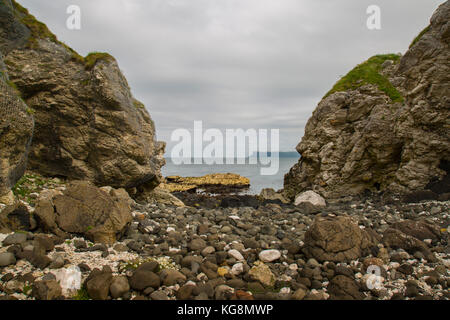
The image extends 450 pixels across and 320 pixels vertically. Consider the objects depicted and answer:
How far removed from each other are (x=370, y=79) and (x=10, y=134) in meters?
19.1

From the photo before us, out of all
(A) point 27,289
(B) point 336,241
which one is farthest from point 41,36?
(B) point 336,241

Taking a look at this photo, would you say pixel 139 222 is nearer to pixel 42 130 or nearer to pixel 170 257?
pixel 170 257

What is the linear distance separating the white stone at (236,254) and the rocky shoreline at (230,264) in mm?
22

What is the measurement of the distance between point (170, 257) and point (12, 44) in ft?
31.9

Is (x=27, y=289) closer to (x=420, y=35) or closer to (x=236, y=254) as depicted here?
(x=236, y=254)

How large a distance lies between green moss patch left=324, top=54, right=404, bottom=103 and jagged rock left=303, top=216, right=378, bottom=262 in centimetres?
1349

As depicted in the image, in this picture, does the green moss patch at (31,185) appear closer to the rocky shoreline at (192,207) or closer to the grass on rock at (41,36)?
the rocky shoreline at (192,207)

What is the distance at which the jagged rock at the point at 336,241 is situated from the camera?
586 cm

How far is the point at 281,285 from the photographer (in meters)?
5.05

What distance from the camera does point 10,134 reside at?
720cm

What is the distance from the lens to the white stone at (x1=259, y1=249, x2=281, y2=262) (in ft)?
19.4

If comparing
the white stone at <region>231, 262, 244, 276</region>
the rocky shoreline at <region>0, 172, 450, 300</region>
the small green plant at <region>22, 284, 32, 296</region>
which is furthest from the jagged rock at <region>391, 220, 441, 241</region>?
the small green plant at <region>22, 284, 32, 296</region>

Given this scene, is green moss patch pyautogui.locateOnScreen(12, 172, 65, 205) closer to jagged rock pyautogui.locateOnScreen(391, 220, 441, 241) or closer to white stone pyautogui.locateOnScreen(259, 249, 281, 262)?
white stone pyautogui.locateOnScreen(259, 249, 281, 262)

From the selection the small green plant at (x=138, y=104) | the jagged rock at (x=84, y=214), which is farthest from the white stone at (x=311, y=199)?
the jagged rock at (x=84, y=214)
